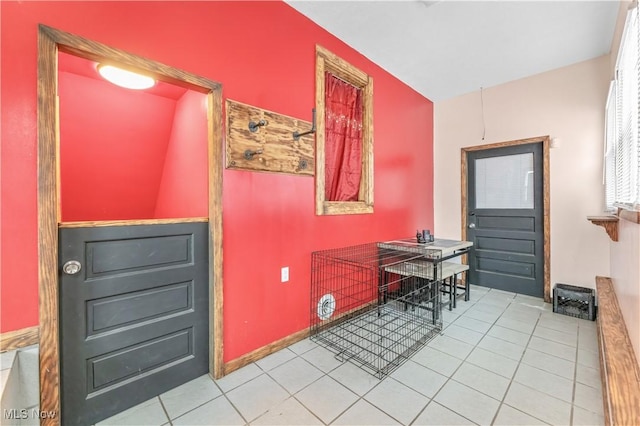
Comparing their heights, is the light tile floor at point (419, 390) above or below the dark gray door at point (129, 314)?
below

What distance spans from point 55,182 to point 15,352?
0.81 meters

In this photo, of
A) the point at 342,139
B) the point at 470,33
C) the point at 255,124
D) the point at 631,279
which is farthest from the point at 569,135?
the point at 255,124

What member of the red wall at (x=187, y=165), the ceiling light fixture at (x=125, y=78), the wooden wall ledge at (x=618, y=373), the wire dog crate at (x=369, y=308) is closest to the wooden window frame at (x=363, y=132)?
the wire dog crate at (x=369, y=308)

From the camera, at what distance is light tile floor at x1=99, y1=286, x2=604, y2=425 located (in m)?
1.58

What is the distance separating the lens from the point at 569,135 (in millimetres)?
3297

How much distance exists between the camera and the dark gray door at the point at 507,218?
359cm

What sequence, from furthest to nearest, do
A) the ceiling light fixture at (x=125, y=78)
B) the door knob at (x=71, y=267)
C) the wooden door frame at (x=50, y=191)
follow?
the ceiling light fixture at (x=125, y=78), the door knob at (x=71, y=267), the wooden door frame at (x=50, y=191)

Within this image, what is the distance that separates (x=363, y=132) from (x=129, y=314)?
283 centimetres

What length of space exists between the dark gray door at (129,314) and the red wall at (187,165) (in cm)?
44

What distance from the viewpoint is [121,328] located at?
163 cm

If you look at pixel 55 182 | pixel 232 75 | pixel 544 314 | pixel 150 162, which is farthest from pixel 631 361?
pixel 150 162

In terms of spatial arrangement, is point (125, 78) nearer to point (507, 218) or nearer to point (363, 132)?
point (363, 132)

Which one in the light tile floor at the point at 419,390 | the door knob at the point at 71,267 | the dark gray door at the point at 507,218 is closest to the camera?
the door knob at the point at 71,267

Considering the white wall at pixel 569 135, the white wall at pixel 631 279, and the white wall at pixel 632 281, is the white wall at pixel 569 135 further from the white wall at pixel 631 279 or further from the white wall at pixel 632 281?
the white wall at pixel 632 281
